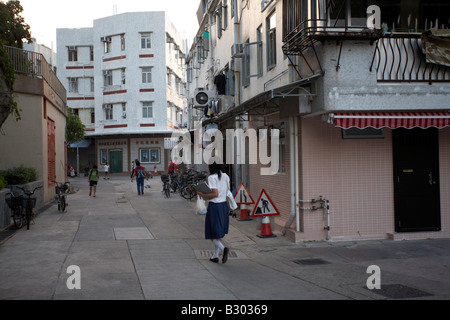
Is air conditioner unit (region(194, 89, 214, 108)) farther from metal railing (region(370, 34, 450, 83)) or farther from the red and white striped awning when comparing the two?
the red and white striped awning

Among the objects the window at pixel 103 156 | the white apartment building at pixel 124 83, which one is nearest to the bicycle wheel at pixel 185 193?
the white apartment building at pixel 124 83

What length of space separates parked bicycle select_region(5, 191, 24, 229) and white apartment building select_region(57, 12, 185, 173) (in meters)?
34.3

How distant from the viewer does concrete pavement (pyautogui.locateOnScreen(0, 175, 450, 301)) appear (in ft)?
22.1

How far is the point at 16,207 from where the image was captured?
12633 millimetres

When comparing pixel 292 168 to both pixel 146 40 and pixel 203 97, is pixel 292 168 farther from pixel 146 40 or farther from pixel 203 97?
pixel 146 40

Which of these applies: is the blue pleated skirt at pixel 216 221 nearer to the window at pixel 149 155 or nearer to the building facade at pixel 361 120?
the building facade at pixel 361 120

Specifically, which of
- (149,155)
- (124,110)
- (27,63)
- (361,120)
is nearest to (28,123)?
(27,63)

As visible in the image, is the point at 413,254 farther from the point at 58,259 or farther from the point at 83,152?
the point at 83,152

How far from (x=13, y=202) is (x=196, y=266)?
6.29m

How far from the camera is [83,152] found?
5253cm

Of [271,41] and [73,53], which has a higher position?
[73,53]

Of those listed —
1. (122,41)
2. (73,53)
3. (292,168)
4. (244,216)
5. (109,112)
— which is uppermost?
(122,41)

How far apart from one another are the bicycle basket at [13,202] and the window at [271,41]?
25.0ft
